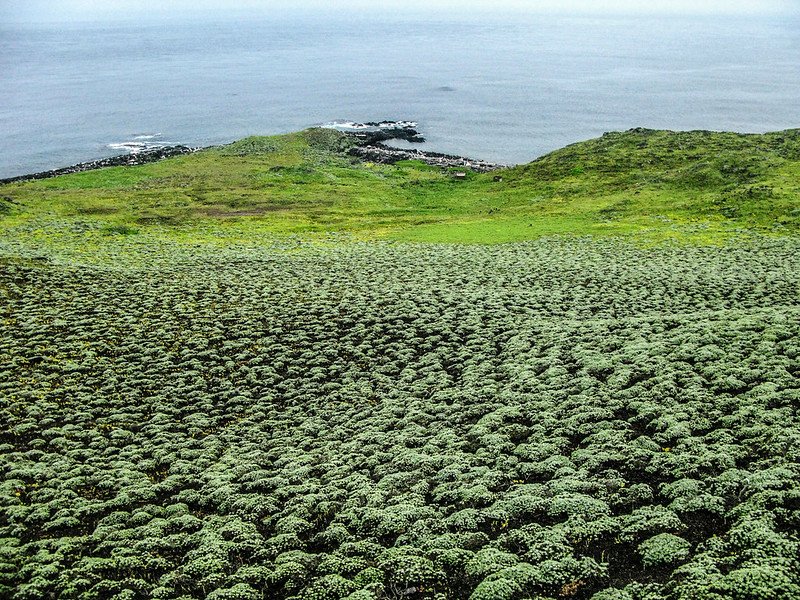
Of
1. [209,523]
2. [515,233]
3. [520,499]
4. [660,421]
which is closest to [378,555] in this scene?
[520,499]

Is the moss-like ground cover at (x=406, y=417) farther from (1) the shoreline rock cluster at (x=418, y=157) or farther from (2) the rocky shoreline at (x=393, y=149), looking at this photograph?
(2) the rocky shoreline at (x=393, y=149)

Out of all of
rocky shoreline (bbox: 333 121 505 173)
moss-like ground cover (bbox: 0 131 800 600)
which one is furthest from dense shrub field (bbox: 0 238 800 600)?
rocky shoreline (bbox: 333 121 505 173)

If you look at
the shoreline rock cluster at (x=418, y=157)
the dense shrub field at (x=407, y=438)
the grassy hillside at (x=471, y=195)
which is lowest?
the dense shrub field at (x=407, y=438)

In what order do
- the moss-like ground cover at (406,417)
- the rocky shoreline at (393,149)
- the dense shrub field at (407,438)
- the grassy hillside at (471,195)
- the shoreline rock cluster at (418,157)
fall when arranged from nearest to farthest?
the dense shrub field at (407,438) → the moss-like ground cover at (406,417) → the grassy hillside at (471,195) → the shoreline rock cluster at (418,157) → the rocky shoreline at (393,149)

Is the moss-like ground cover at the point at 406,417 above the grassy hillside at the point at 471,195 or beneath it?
beneath

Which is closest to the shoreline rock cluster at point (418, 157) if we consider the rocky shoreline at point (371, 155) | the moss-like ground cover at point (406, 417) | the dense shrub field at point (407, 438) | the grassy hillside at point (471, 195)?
the rocky shoreline at point (371, 155)

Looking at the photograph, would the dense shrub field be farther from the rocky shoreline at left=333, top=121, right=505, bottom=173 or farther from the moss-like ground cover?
the rocky shoreline at left=333, top=121, right=505, bottom=173

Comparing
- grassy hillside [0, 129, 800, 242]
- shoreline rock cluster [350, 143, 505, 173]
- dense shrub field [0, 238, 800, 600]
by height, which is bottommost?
dense shrub field [0, 238, 800, 600]
